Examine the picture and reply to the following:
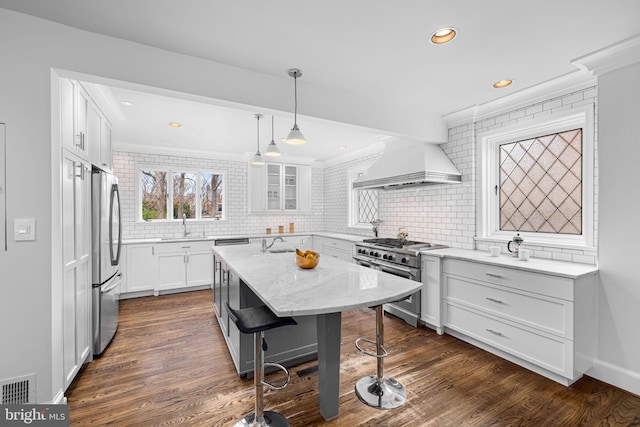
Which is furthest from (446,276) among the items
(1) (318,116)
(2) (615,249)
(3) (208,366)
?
(3) (208,366)

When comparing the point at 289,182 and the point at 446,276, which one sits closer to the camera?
the point at 446,276

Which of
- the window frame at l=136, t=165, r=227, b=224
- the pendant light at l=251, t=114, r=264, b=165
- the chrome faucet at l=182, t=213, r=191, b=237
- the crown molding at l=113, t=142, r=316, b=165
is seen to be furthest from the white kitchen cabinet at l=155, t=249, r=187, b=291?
the pendant light at l=251, t=114, r=264, b=165

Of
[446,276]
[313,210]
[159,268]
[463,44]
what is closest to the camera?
[463,44]

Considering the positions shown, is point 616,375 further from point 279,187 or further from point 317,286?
point 279,187

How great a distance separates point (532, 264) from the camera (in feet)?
8.33

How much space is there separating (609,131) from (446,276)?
1872 mm

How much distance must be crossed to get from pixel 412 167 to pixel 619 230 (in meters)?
1.95

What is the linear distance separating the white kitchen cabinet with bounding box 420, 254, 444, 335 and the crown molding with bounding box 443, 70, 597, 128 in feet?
5.84

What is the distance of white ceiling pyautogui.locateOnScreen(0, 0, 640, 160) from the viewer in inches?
67.8

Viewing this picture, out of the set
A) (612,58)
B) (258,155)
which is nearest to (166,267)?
(258,155)

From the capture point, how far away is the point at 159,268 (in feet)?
15.3

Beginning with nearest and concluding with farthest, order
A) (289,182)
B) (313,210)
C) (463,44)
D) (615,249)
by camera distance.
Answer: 1. (463,44)
2. (615,249)
3. (289,182)
4. (313,210)

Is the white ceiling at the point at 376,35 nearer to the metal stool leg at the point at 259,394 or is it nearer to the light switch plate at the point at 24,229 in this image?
the light switch plate at the point at 24,229

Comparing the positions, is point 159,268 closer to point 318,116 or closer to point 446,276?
point 318,116
